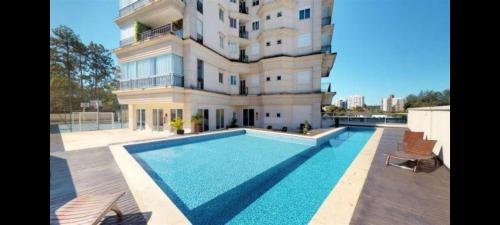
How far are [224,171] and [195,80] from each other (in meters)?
10.6

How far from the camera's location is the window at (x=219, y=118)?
1814 centimetres

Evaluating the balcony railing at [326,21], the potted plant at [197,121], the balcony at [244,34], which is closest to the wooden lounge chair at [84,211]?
the potted plant at [197,121]

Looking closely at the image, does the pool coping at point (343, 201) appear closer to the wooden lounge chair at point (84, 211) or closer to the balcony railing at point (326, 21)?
the wooden lounge chair at point (84, 211)

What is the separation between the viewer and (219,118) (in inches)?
731

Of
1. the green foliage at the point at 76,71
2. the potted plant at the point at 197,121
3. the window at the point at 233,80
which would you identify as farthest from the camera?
the green foliage at the point at 76,71

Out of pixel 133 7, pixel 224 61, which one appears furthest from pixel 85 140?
pixel 224 61

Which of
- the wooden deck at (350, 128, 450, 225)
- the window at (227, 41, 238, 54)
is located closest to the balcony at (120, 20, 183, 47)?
the window at (227, 41, 238, 54)

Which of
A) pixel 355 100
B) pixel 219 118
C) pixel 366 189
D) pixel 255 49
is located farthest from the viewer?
pixel 355 100

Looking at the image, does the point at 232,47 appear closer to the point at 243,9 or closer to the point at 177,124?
the point at 243,9

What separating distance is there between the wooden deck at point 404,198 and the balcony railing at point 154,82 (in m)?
13.5

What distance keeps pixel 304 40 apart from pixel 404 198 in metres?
18.2

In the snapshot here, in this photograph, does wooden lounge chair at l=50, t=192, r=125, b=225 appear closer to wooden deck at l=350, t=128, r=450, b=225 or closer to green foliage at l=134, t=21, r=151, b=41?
wooden deck at l=350, t=128, r=450, b=225

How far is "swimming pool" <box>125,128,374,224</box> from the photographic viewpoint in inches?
168
